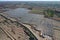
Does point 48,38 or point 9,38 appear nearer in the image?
point 9,38

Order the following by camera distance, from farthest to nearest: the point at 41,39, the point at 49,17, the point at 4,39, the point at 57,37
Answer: the point at 49,17 < the point at 57,37 < the point at 41,39 < the point at 4,39

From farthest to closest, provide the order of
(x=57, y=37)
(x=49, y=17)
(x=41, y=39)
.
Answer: (x=49, y=17) → (x=57, y=37) → (x=41, y=39)

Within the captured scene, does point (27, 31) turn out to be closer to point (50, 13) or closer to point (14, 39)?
point (14, 39)

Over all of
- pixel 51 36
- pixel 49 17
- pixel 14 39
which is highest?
pixel 14 39

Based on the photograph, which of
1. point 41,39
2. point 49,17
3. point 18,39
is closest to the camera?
point 18,39

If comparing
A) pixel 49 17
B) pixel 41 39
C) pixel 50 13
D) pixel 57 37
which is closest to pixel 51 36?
pixel 57 37

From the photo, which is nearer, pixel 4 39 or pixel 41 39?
pixel 4 39

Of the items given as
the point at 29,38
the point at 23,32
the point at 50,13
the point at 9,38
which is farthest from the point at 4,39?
the point at 50,13

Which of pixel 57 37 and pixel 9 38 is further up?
pixel 9 38

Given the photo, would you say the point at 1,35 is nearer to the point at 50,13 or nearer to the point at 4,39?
the point at 4,39
